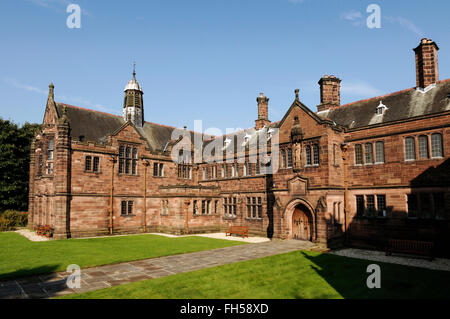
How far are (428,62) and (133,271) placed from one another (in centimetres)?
2414

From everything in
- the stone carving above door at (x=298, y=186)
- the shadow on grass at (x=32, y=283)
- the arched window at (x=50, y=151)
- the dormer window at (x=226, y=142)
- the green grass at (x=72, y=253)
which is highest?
the dormer window at (x=226, y=142)

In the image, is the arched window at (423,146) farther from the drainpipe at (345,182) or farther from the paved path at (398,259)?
the paved path at (398,259)

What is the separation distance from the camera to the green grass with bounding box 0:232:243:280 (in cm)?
1548

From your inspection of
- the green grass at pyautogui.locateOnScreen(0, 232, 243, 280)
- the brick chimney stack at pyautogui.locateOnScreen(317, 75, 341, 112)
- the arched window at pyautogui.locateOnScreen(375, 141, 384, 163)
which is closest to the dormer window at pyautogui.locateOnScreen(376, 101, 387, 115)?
the arched window at pyautogui.locateOnScreen(375, 141, 384, 163)

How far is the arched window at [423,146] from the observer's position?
19.8 meters

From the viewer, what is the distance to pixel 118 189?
31.8 metres

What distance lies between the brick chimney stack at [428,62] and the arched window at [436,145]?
5027 mm

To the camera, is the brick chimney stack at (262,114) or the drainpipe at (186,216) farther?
the brick chimney stack at (262,114)

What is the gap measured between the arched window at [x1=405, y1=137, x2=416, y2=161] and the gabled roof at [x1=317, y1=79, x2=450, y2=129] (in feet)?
5.13

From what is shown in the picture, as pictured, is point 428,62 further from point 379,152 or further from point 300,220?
point 300,220

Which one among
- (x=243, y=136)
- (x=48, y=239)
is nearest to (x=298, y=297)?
(x=48, y=239)

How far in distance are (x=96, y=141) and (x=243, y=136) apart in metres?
16.3

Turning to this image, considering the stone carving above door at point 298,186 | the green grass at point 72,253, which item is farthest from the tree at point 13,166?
the stone carving above door at point 298,186

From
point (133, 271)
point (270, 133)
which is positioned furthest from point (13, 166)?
point (133, 271)
